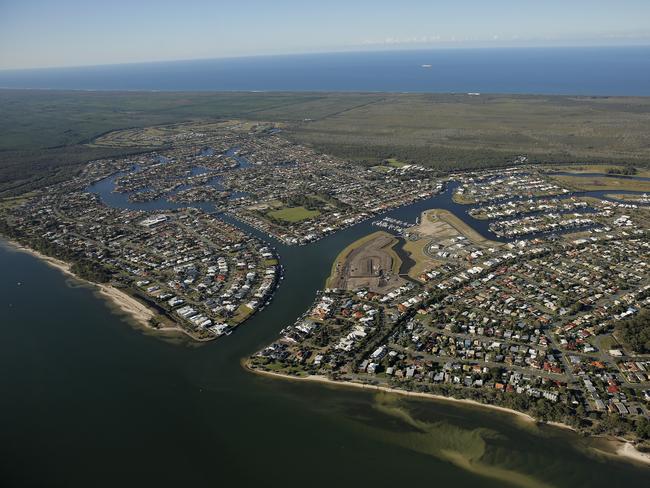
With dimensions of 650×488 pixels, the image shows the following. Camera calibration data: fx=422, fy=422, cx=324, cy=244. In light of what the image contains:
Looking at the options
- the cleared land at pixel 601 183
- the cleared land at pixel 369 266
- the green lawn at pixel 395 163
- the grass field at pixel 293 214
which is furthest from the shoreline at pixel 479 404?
the green lawn at pixel 395 163

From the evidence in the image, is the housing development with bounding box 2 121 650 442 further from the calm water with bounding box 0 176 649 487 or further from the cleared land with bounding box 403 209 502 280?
the calm water with bounding box 0 176 649 487

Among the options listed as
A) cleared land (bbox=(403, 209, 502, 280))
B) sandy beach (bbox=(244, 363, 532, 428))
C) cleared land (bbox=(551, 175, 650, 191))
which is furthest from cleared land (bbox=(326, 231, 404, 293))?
cleared land (bbox=(551, 175, 650, 191))

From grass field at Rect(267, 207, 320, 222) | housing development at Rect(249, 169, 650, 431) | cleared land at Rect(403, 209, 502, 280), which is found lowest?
housing development at Rect(249, 169, 650, 431)

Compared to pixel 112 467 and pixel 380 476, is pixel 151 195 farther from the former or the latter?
pixel 380 476

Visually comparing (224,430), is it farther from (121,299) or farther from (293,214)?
(293,214)

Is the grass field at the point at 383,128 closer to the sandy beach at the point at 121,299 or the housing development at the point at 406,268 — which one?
the housing development at the point at 406,268

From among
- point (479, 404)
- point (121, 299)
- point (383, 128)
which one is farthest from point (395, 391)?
point (383, 128)

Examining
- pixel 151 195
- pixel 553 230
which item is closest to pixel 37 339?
pixel 151 195
